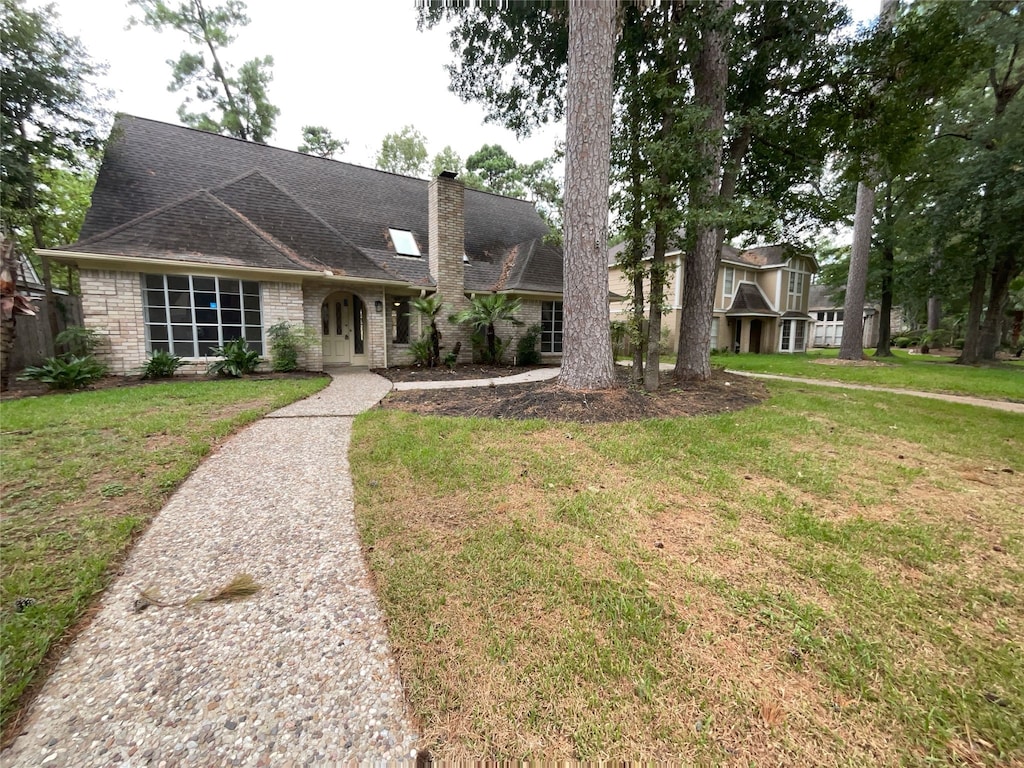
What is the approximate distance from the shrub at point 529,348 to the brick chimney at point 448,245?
197cm

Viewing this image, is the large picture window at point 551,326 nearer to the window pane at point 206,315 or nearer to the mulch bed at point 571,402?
the mulch bed at point 571,402

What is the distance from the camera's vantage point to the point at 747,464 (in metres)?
4.00

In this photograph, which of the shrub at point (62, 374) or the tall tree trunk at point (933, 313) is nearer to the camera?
the shrub at point (62, 374)

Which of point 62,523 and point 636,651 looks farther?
point 62,523

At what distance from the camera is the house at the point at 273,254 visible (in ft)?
29.6

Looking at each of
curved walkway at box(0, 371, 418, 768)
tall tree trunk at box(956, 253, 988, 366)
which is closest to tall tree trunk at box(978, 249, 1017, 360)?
tall tree trunk at box(956, 253, 988, 366)

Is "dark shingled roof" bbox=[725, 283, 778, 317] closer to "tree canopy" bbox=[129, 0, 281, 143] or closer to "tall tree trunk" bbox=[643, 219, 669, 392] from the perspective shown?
"tall tree trunk" bbox=[643, 219, 669, 392]

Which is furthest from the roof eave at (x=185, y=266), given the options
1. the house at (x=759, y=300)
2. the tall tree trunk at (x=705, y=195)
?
the house at (x=759, y=300)

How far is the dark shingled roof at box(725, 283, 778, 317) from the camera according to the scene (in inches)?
901

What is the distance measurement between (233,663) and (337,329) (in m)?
11.8

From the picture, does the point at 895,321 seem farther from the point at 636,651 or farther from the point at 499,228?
the point at 636,651

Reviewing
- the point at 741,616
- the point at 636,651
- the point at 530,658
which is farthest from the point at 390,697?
the point at 741,616

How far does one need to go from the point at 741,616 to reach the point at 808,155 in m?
10.9

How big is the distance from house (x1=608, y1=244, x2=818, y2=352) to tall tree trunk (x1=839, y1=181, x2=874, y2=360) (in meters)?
6.17
